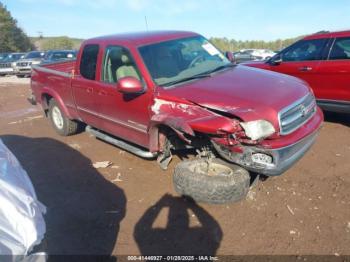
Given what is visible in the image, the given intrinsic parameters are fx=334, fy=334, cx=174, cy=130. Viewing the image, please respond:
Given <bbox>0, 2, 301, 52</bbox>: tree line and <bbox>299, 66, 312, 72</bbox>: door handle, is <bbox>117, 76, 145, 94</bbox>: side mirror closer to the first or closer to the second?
<bbox>299, 66, 312, 72</bbox>: door handle

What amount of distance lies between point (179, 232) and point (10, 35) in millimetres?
59170

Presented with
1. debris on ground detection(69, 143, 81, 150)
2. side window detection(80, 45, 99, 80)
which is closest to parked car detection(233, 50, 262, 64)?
side window detection(80, 45, 99, 80)

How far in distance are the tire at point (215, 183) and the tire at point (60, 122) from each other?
3379mm

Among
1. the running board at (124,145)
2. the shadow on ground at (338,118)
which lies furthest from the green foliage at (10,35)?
the shadow on ground at (338,118)

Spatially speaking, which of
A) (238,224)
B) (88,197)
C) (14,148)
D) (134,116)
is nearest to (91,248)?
(88,197)

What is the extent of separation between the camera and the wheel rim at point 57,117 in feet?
22.2

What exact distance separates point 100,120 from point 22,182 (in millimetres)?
3019

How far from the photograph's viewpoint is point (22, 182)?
2322mm

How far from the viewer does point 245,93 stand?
12.2ft

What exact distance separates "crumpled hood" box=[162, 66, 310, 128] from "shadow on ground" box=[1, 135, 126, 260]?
63.0 inches

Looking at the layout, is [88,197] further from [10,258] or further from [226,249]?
[10,258]

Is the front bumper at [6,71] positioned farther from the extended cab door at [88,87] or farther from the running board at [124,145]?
the running board at [124,145]

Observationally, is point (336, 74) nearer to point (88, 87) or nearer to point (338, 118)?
point (338, 118)

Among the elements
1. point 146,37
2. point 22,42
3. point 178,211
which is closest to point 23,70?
point 146,37
